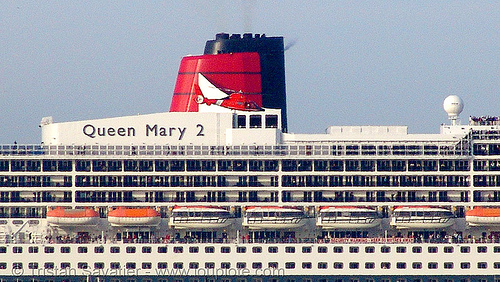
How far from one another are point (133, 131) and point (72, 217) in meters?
7.26

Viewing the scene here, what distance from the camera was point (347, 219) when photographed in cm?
8538

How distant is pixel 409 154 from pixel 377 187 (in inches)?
119

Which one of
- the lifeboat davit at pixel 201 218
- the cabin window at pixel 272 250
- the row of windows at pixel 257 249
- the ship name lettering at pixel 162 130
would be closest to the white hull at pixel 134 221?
the lifeboat davit at pixel 201 218

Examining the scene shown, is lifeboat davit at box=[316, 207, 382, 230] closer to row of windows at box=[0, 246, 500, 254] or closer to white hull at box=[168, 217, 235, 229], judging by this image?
row of windows at box=[0, 246, 500, 254]

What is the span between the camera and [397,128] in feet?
295

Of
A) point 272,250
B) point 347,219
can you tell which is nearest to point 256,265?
point 272,250

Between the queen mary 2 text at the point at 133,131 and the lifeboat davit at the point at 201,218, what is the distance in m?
5.68

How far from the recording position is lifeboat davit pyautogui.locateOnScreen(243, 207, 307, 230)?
85312 millimetres

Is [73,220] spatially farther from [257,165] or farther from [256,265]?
[257,165]

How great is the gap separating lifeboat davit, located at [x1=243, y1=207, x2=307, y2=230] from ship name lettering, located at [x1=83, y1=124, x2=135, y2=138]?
9.80 meters

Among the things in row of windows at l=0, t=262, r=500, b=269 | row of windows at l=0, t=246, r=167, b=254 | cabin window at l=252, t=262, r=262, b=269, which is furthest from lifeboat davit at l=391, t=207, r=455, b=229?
row of windows at l=0, t=246, r=167, b=254

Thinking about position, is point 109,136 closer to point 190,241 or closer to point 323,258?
point 190,241

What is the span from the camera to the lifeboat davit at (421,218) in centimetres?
8550

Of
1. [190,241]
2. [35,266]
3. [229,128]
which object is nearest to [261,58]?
[229,128]
